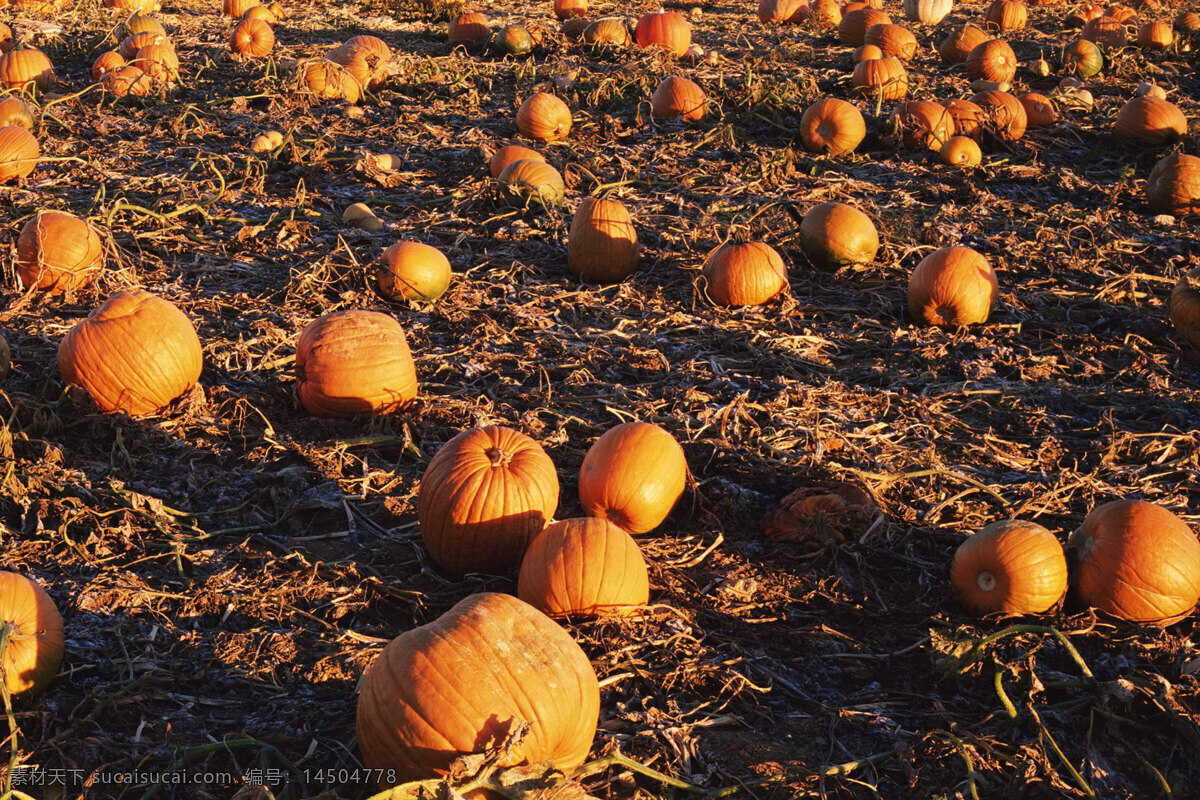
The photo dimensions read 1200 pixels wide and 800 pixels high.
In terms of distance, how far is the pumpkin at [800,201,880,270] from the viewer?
272 inches

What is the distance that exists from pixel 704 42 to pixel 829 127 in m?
4.44

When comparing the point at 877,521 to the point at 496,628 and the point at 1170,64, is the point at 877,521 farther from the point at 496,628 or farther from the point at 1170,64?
the point at 1170,64

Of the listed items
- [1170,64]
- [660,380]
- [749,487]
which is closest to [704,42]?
[1170,64]

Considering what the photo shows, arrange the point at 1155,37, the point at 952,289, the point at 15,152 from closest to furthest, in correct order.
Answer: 1. the point at 952,289
2. the point at 15,152
3. the point at 1155,37

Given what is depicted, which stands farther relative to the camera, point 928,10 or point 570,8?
point 928,10

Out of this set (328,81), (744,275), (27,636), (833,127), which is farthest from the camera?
(328,81)

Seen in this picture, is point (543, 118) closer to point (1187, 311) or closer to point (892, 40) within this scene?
point (892, 40)

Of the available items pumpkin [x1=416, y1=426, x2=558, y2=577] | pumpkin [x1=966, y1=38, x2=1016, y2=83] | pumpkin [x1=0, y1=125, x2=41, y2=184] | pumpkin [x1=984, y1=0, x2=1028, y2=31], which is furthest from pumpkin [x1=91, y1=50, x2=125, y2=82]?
pumpkin [x1=984, y1=0, x2=1028, y2=31]

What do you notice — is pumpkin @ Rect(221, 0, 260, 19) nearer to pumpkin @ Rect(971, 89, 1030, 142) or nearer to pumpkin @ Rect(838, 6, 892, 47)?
pumpkin @ Rect(838, 6, 892, 47)

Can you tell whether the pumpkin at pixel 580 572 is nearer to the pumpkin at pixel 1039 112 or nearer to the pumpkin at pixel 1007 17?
the pumpkin at pixel 1039 112

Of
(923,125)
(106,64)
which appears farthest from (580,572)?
(106,64)

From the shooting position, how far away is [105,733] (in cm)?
304

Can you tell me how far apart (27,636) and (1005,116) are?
9.03 meters

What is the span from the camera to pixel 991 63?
1083 centimetres
